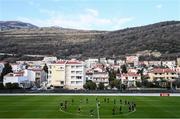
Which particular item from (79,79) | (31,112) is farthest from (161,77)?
(31,112)

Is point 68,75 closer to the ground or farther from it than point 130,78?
farther from it

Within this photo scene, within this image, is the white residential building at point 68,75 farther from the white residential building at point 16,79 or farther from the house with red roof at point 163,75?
the house with red roof at point 163,75

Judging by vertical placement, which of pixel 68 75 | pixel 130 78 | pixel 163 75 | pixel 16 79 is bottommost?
pixel 130 78

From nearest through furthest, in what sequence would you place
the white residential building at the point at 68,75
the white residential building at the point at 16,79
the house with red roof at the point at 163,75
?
the white residential building at the point at 16,79, the white residential building at the point at 68,75, the house with red roof at the point at 163,75

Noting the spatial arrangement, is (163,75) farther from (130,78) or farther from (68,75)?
(68,75)

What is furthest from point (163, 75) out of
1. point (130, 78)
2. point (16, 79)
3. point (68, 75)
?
point (16, 79)

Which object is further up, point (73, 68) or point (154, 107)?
point (73, 68)

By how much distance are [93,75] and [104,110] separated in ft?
242

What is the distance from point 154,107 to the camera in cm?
4797

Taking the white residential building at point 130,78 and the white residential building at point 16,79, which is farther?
the white residential building at point 130,78

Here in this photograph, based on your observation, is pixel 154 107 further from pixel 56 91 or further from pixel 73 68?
pixel 73 68

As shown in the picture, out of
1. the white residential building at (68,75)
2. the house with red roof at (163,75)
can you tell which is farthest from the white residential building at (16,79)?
the house with red roof at (163,75)

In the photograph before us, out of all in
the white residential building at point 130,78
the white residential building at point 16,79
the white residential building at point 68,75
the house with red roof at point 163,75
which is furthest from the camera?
the house with red roof at point 163,75

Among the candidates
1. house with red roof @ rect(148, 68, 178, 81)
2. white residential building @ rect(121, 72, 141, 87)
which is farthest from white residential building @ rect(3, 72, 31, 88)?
house with red roof @ rect(148, 68, 178, 81)
